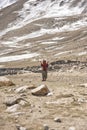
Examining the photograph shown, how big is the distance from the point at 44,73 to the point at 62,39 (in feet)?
413

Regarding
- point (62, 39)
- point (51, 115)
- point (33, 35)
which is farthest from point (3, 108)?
point (33, 35)

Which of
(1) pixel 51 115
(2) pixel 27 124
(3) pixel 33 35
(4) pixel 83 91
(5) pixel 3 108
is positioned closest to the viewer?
(2) pixel 27 124

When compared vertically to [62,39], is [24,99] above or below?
above

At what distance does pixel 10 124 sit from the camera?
44.1 ft

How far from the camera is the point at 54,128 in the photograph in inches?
501

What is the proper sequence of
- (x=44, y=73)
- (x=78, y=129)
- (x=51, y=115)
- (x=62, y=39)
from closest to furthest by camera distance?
(x=78, y=129)
(x=51, y=115)
(x=44, y=73)
(x=62, y=39)

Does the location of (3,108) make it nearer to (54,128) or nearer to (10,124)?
(10,124)

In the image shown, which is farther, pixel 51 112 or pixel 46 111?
pixel 46 111

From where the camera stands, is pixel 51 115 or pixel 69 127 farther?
pixel 51 115

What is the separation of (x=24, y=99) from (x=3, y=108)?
1370 millimetres

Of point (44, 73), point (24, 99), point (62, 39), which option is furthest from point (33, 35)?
point (24, 99)

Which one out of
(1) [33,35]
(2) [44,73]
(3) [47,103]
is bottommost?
(1) [33,35]

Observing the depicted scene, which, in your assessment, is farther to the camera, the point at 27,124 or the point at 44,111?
the point at 44,111

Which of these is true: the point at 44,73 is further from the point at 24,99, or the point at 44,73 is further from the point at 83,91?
the point at 24,99
